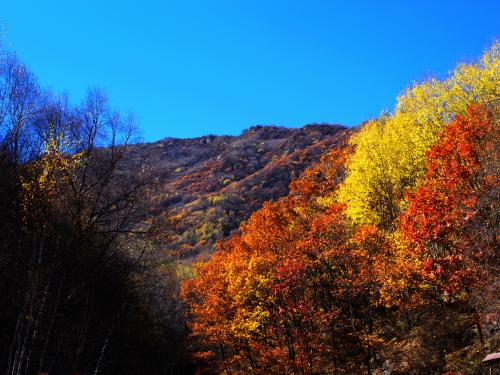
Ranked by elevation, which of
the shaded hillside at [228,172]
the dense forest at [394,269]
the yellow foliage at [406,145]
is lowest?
the dense forest at [394,269]

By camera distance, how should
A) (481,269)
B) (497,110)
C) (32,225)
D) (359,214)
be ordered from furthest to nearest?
(359,214) < (497,110) < (32,225) < (481,269)

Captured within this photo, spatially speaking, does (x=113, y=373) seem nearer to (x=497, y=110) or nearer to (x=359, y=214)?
(x=359, y=214)

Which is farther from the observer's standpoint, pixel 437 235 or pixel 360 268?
pixel 360 268

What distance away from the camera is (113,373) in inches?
869

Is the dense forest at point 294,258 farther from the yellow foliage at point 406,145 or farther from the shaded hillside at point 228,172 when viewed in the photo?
the shaded hillside at point 228,172

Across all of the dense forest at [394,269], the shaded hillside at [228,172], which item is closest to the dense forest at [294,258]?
the dense forest at [394,269]

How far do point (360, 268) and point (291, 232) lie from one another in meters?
5.82

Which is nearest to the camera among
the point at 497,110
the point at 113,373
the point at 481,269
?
the point at 481,269

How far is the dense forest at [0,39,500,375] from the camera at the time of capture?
14.7 meters

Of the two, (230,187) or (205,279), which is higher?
(230,187)

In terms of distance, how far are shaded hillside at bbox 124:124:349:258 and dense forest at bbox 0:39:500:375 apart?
132 ft

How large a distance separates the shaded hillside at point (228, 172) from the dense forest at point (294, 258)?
132 ft

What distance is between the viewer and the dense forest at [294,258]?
14656mm

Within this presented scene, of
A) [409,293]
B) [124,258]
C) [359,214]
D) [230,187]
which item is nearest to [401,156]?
[359,214]
